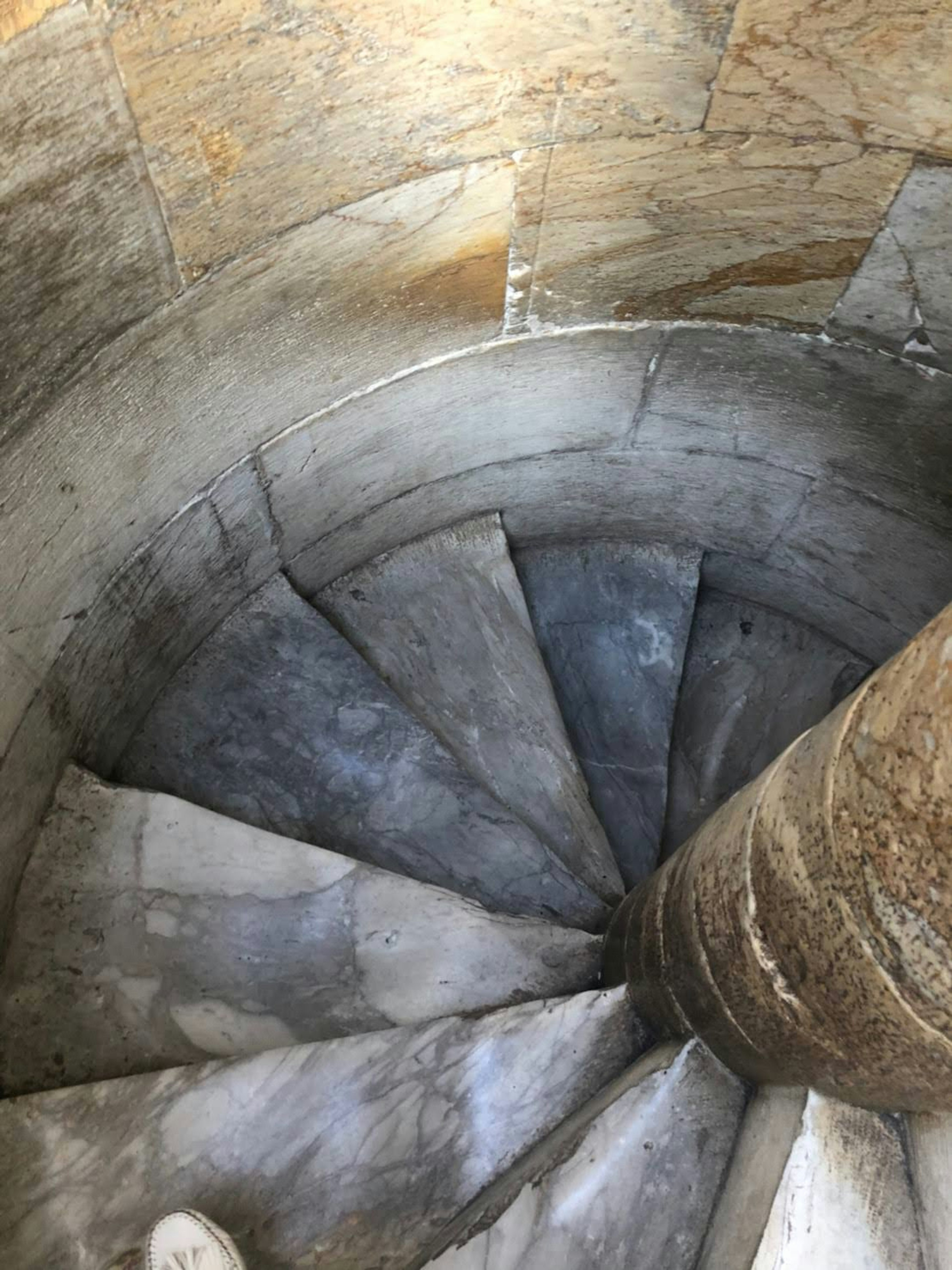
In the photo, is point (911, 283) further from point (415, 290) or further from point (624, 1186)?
point (624, 1186)

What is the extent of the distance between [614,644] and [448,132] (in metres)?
2.75

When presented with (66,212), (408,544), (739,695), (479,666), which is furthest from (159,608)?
(739,695)

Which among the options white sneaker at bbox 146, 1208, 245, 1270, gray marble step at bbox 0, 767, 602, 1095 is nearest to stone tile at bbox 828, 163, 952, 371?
gray marble step at bbox 0, 767, 602, 1095

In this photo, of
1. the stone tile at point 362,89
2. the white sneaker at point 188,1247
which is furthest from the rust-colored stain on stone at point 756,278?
the white sneaker at point 188,1247

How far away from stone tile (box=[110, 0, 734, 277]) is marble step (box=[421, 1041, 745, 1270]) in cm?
229

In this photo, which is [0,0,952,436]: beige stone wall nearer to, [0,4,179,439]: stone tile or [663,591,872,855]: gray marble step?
[0,4,179,439]: stone tile

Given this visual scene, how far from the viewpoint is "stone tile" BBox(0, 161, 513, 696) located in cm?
233

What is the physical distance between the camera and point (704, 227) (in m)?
2.71

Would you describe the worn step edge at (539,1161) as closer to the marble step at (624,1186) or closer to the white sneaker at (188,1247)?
the marble step at (624,1186)

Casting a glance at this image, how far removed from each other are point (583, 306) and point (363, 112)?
1093 mm

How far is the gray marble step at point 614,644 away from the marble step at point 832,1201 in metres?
2.20

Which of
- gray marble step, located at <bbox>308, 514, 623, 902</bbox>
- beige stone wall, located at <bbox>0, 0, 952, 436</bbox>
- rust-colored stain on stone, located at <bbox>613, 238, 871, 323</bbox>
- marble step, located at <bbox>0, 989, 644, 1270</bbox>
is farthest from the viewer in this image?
gray marble step, located at <bbox>308, 514, 623, 902</bbox>

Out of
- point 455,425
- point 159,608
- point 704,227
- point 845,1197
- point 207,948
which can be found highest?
point 704,227

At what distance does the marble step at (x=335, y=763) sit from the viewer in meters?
3.68
